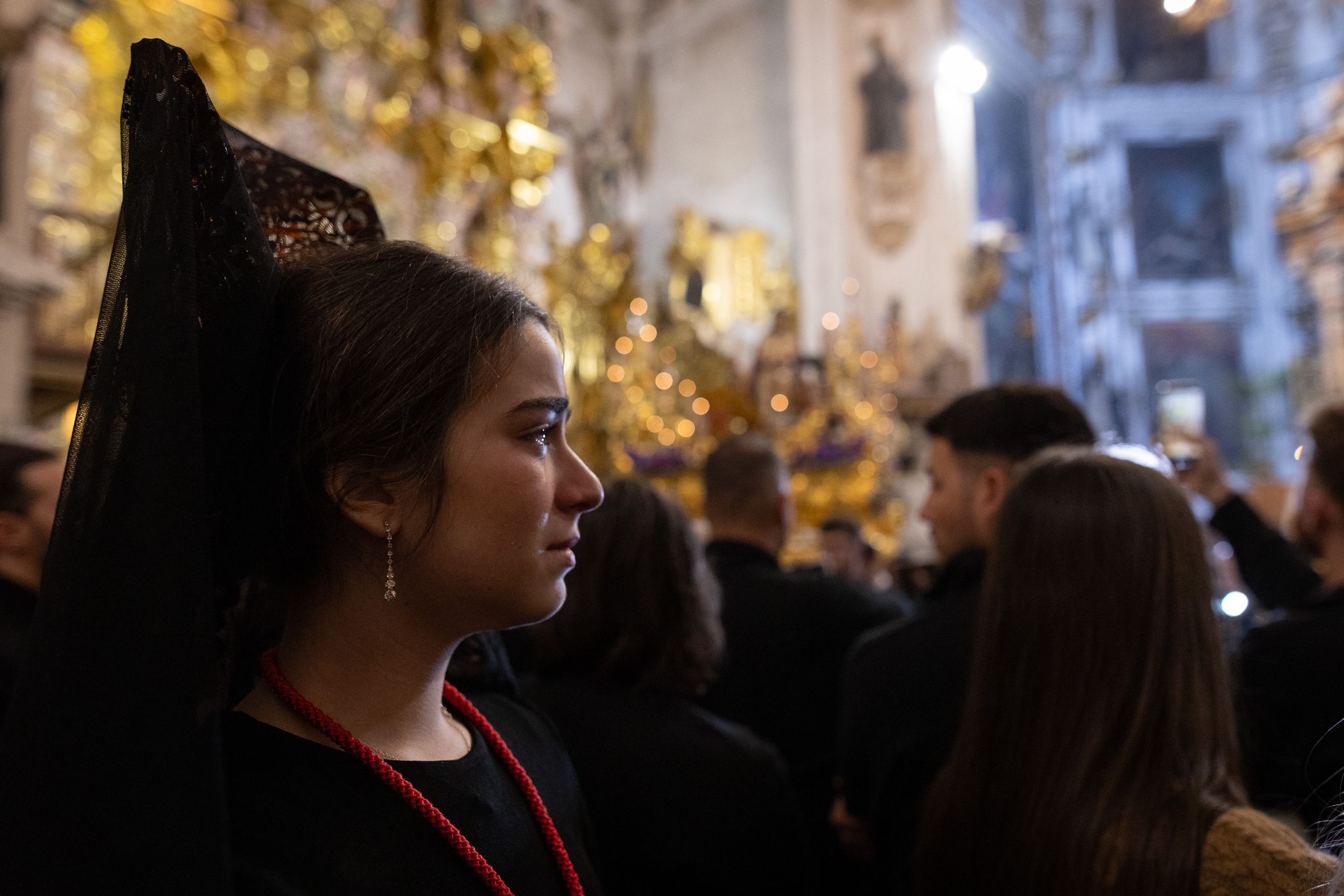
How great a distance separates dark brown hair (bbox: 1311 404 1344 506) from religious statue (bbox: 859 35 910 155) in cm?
1090

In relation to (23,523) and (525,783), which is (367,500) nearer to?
(525,783)

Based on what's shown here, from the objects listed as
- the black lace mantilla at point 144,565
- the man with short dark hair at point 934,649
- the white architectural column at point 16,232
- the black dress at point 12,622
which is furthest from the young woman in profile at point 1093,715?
the white architectural column at point 16,232

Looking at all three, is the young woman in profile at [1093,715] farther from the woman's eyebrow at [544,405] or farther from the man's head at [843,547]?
the man's head at [843,547]

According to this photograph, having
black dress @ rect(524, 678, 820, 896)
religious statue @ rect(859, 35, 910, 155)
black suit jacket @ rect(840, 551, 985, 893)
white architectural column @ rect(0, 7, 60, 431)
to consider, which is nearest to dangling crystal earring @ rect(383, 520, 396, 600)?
black dress @ rect(524, 678, 820, 896)

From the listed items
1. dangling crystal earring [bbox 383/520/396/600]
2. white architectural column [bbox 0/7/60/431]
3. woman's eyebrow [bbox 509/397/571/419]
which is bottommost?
dangling crystal earring [bbox 383/520/396/600]

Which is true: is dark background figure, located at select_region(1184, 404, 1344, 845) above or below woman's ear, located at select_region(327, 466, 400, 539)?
below

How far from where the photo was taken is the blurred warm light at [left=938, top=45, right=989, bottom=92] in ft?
41.5

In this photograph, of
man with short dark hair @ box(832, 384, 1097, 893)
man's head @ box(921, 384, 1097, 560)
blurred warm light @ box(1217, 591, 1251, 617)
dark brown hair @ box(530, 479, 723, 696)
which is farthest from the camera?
blurred warm light @ box(1217, 591, 1251, 617)

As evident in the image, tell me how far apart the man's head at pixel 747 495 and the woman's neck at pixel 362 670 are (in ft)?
6.63

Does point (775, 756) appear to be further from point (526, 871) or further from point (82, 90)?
point (82, 90)

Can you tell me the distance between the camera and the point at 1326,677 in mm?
1844

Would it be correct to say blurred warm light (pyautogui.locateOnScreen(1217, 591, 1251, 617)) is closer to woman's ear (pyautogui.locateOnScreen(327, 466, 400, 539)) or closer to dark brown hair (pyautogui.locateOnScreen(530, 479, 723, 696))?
dark brown hair (pyautogui.locateOnScreen(530, 479, 723, 696))

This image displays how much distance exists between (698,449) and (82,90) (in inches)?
210

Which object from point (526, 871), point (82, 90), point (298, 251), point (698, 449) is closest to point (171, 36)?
point (82, 90)
